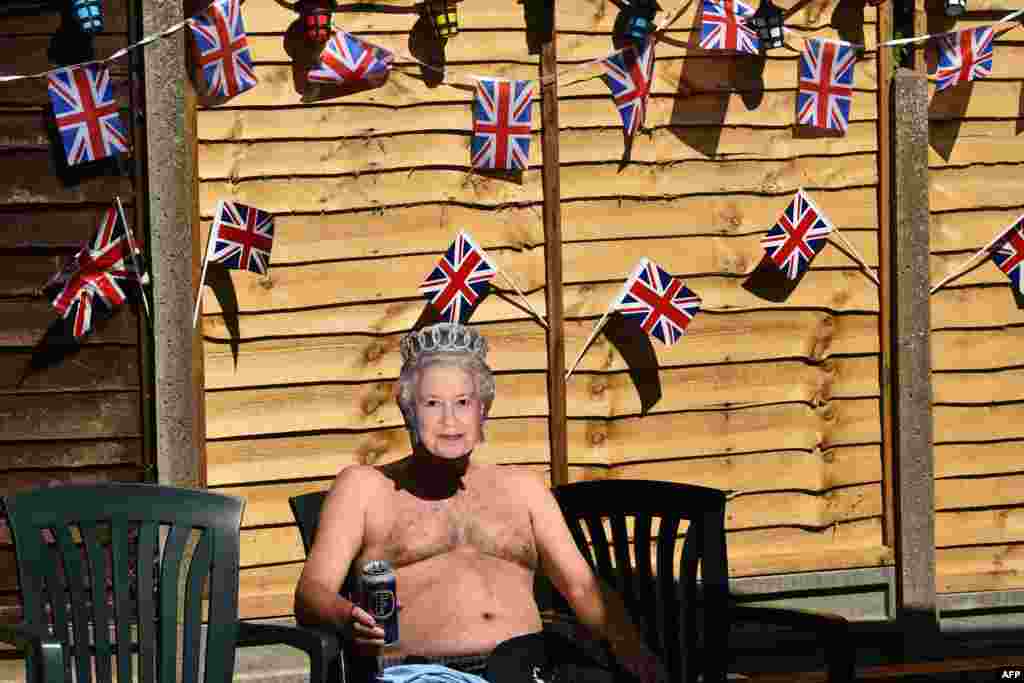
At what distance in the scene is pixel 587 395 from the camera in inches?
269

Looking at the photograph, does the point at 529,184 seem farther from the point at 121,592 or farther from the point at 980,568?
the point at 121,592

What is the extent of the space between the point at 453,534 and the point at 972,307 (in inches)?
146

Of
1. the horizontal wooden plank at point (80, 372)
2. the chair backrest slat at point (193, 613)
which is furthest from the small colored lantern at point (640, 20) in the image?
the chair backrest slat at point (193, 613)

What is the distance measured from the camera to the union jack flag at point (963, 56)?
696cm

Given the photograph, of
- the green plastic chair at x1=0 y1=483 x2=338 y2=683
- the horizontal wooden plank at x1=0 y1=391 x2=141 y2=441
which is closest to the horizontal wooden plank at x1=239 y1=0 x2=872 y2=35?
the horizontal wooden plank at x1=0 y1=391 x2=141 y2=441

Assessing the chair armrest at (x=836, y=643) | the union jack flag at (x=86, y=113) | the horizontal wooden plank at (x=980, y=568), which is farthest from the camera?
the horizontal wooden plank at (x=980, y=568)

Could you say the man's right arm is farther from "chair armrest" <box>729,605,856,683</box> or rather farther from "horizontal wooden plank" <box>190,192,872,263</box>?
"horizontal wooden plank" <box>190,192,872,263</box>

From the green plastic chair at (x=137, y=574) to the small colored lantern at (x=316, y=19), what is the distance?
8.62ft

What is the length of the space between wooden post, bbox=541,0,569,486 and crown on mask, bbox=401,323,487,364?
2324 millimetres

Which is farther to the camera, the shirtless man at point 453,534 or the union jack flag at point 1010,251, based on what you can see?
the union jack flag at point 1010,251

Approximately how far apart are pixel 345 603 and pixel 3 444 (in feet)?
9.23

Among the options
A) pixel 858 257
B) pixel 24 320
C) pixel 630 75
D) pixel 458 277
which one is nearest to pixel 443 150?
pixel 458 277

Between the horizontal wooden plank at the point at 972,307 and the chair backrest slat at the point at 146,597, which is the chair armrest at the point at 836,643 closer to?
the chair backrest slat at the point at 146,597

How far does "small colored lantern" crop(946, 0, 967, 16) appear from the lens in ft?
22.9
